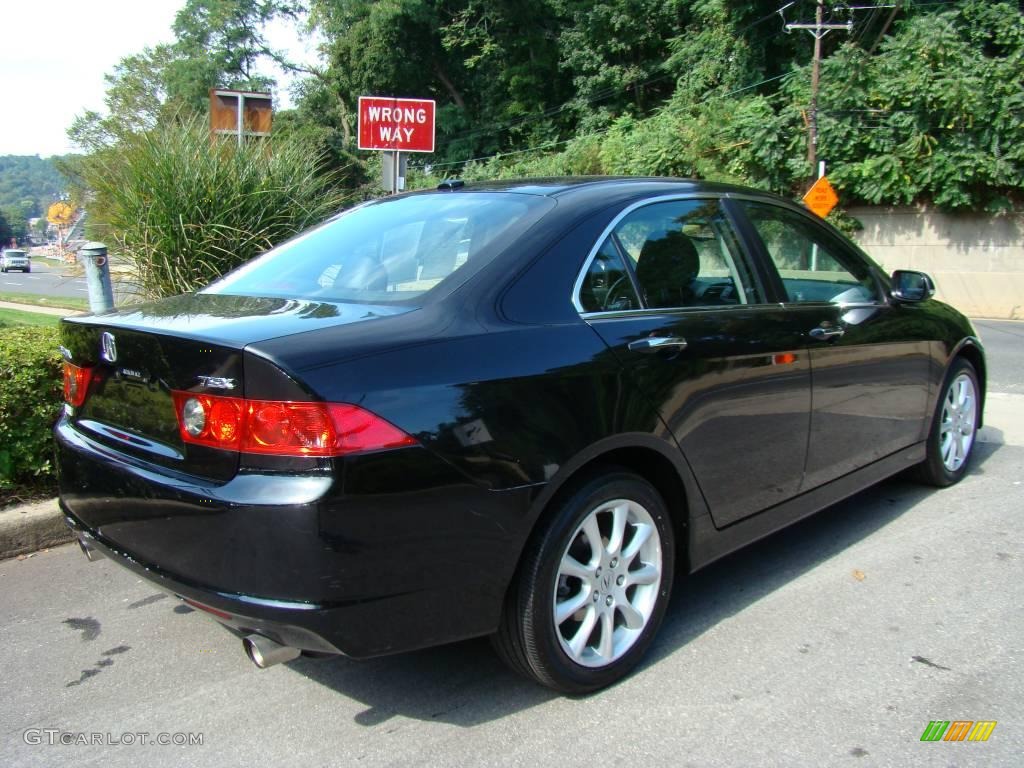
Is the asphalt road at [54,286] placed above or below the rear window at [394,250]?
below

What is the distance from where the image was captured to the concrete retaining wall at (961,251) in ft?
70.7

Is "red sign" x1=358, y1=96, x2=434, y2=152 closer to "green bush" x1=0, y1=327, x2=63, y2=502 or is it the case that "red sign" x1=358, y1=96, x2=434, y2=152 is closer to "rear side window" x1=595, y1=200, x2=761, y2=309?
"green bush" x1=0, y1=327, x2=63, y2=502

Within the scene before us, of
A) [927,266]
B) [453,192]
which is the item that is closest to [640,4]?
[927,266]

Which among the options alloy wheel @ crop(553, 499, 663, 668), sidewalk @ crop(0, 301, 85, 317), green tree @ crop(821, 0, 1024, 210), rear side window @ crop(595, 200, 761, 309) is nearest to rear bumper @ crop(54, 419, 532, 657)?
alloy wheel @ crop(553, 499, 663, 668)

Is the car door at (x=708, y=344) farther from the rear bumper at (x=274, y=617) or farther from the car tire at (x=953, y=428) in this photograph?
the car tire at (x=953, y=428)

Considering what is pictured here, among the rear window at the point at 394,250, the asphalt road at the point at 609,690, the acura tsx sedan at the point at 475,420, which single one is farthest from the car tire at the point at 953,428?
the rear window at the point at 394,250

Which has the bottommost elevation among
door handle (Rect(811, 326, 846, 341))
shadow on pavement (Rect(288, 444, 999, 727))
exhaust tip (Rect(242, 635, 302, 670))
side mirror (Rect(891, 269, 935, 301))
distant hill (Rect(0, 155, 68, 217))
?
shadow on pavement (Rect(288, 444, 999, 727))

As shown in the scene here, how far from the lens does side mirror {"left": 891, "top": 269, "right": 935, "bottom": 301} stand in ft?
14.3

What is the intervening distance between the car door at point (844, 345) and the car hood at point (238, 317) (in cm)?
191

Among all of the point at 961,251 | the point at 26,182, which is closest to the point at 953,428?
the point at 961,251

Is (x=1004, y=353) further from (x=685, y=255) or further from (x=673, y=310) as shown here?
(x=673, y=310)

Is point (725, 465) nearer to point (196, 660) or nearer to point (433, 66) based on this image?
point (196, 660)

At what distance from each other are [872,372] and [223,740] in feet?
10.4

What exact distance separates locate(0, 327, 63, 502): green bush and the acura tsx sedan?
51.2 inches
